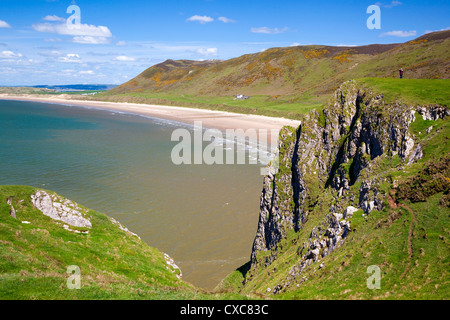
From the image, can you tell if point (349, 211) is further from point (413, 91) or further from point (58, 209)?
point (58, 209)

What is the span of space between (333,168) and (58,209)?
1001 inches

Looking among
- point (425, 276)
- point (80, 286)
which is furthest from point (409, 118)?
point (80, 286)

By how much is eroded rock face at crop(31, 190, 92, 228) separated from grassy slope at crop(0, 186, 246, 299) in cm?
61

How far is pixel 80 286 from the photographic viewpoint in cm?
1538

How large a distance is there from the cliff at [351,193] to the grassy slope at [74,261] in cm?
735

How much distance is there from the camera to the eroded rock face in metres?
27.7

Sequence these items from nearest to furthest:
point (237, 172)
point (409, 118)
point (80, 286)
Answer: point (80, 286) → point (409, 118) → point (237, 172)

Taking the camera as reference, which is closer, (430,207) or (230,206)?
(430,207)

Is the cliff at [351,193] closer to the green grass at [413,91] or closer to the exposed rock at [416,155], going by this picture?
the exposed rock at [416,155]

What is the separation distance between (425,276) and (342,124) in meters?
18.2

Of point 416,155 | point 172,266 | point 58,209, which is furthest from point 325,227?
point 58,209

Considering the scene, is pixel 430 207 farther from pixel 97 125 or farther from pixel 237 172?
pixel 97 125

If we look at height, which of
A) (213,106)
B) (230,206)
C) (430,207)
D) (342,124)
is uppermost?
(213,106)

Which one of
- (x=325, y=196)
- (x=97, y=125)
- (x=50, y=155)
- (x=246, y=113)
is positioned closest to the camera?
(x=325, y=196)
